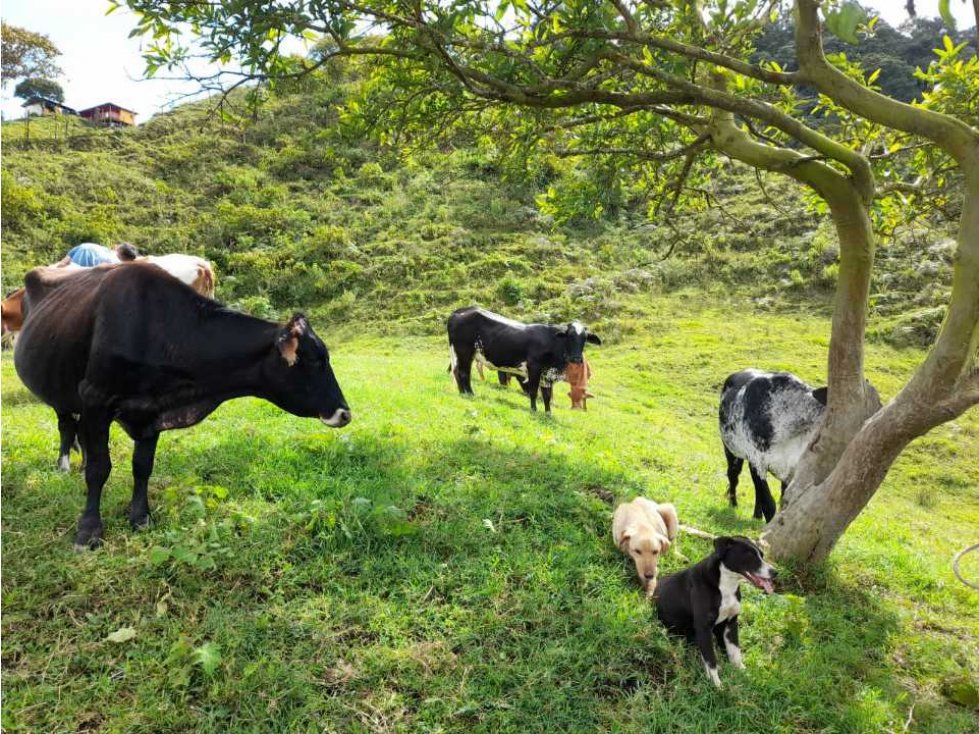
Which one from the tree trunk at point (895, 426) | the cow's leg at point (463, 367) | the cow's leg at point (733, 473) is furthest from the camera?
the cow's leg at point (463, 367)

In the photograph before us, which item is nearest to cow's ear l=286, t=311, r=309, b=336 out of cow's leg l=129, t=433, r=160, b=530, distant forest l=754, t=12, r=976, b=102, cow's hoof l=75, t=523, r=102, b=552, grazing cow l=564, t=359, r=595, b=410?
cow's leg l=129, t=433, r=160, b=530

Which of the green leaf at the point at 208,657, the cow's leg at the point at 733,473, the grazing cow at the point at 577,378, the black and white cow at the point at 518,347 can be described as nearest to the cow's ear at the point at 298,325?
the green leaf at the point at 208,657

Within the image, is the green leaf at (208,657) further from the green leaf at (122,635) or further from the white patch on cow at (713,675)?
the white patch on cow at (713,675)

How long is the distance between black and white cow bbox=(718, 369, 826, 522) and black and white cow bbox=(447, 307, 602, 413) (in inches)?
154

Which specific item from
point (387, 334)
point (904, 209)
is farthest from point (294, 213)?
point (904, 209)

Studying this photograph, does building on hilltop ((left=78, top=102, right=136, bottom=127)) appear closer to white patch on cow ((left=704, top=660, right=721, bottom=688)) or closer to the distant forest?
the distant forest

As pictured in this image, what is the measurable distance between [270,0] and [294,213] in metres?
28.9

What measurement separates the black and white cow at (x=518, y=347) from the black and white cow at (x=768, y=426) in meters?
3.91

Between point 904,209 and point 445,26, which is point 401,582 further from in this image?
point 904,209

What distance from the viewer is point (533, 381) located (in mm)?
12133

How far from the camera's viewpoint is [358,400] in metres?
9.41

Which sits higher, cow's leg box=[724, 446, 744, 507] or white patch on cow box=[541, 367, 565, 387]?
white patch on cow box=[541, 367, 565, 387]

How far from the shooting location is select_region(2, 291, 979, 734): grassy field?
145 inches

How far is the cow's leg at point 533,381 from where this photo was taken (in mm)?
12023
